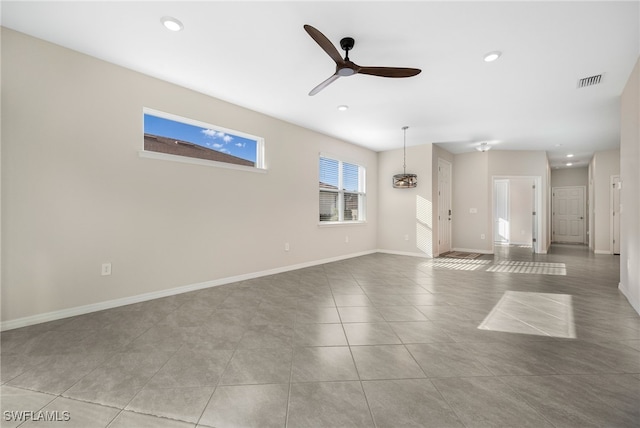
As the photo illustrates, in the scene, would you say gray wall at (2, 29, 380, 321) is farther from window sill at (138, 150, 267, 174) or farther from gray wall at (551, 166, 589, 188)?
gray wall at (551, 166, 589, 188)

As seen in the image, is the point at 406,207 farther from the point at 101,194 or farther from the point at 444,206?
the point at 101,194

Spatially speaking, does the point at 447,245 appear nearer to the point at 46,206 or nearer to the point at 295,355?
the point at 295,355

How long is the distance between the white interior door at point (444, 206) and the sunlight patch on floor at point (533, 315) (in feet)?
11.0

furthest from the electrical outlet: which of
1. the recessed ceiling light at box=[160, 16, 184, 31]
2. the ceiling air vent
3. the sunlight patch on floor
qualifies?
the ceiling air vent

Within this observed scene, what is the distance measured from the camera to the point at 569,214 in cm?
897

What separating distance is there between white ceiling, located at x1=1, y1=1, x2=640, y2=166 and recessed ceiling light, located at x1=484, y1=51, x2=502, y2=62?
0.07m

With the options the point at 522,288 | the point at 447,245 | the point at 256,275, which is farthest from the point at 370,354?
the point at 447,245

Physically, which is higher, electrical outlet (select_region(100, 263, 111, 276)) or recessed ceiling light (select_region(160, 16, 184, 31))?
recessed ceiling light (select_region(160, 16, 184, 31))

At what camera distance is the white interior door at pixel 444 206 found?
6.55 meters

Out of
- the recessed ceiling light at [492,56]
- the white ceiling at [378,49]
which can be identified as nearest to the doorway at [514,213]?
the white ceiling at [378,49]

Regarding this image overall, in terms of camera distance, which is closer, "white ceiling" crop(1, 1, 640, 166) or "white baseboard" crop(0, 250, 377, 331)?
"white ceiling" crop(1, 1, 640, 166)

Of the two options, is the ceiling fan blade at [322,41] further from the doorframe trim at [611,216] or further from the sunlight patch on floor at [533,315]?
the doorframe trim at [611,216]

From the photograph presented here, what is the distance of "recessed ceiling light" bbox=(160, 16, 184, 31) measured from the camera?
2223 mm

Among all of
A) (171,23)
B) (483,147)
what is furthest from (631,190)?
(171,23)
